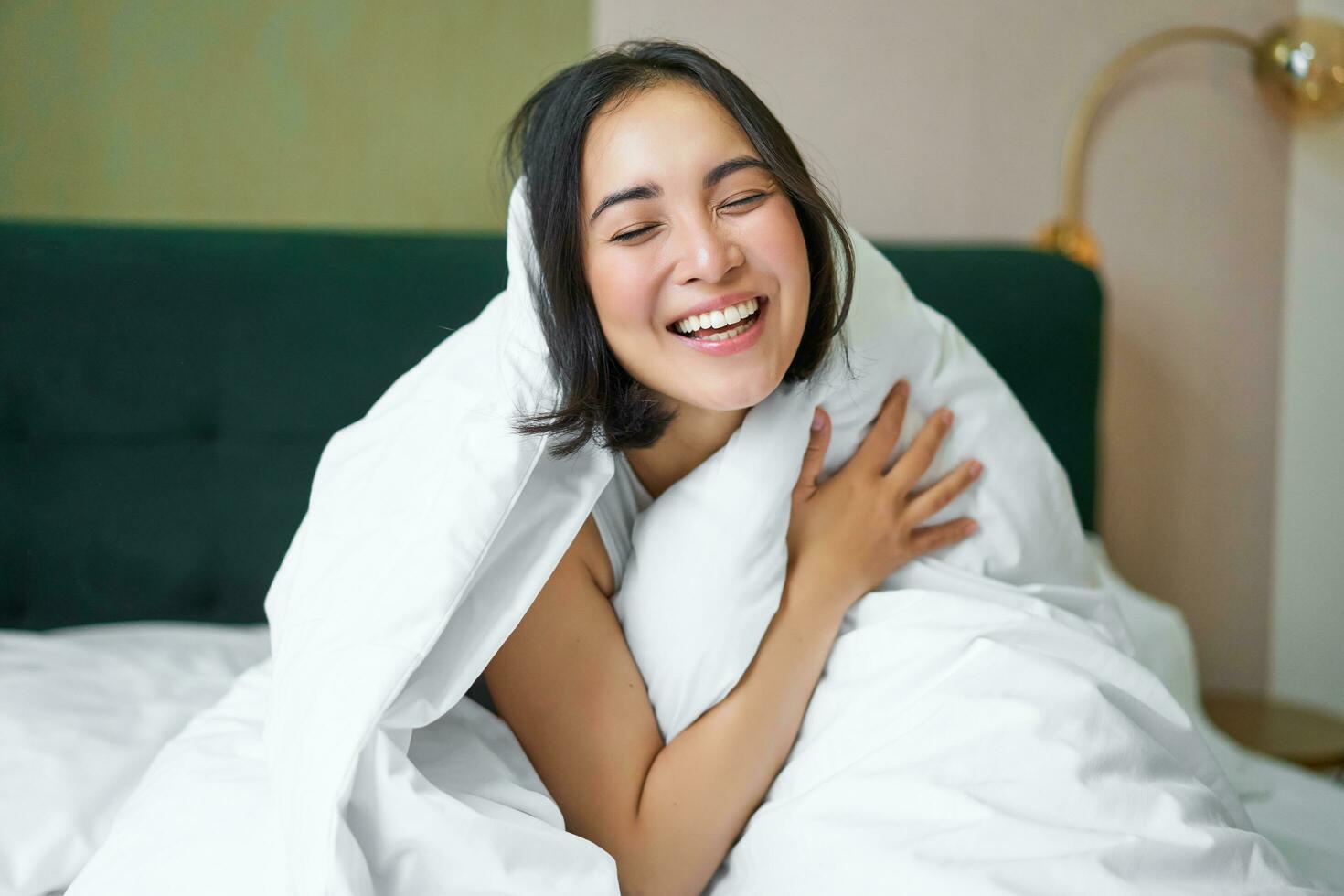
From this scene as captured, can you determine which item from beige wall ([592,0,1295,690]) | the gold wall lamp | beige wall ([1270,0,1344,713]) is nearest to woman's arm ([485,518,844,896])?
beige wall ([592,0,1295,690])

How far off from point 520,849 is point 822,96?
153 centimetres

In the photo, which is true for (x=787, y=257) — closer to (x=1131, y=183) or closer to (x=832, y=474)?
(x=832, y=474)

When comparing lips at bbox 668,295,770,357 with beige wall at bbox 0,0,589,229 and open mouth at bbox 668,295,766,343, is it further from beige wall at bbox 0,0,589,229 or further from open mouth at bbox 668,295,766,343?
beige wall at bbox 0,0,589,229

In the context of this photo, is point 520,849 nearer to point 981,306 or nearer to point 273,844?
point 273,844

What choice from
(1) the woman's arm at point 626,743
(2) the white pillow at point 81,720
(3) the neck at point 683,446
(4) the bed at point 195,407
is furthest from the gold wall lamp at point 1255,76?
(2) the white pillow at point 81,720

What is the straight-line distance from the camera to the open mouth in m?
1.05

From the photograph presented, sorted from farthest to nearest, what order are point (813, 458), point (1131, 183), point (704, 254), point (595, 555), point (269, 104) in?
point (1131, 183)
point (269, 104)
point (813, 458)
point (595, 555)
point (704, 254)

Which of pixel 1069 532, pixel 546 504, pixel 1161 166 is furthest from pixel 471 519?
pixel 1161 166

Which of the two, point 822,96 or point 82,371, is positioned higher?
point 822,96

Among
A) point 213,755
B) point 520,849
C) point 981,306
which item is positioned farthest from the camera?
point 981,306

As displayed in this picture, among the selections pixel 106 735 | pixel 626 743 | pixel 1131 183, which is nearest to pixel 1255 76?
pixel 1131 183

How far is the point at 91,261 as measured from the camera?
155cm

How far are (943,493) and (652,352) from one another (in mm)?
391

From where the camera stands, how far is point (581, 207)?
1.06 metres
